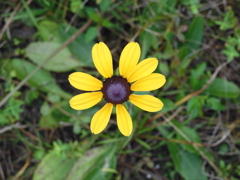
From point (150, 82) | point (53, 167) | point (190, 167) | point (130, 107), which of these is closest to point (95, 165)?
point (53, 167)

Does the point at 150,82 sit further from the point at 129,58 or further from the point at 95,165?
the point at 95,165

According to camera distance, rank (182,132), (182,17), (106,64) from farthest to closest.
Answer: (182,17) → (182,132) → (106,64)

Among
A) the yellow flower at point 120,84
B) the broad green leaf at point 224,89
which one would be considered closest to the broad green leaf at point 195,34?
the broad green leaf at point 224,89

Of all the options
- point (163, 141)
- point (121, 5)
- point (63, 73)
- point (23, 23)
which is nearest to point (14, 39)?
point (23, 23)

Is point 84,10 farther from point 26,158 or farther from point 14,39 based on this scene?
point 26,158

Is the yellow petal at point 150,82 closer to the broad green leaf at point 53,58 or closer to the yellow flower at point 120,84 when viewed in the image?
the yellow flower at point 120,84

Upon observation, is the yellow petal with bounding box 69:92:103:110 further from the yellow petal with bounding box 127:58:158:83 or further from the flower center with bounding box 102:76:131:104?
the yellow petal with bounding box 127:58:158:83

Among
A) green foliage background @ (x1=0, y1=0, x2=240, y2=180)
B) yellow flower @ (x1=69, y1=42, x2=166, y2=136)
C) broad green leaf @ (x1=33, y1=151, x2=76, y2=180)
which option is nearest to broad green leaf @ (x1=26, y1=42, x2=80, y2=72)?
green foliage background @ (x1=0, y1=0, x2=240, y2=180)
